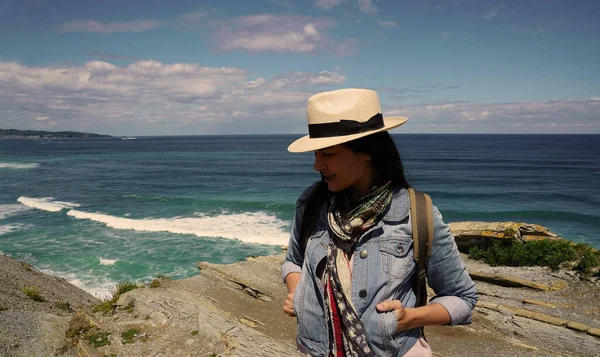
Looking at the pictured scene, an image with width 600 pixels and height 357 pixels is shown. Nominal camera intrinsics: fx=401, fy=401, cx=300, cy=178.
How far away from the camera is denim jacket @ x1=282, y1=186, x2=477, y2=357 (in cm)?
206

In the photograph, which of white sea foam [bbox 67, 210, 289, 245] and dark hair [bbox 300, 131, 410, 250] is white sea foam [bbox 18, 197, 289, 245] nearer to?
white sea foam [bbox 67, 210, 289, 245]

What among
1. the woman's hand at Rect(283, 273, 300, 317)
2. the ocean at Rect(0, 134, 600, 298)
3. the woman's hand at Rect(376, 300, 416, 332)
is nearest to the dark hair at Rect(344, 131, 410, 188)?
the woman's hand at Rect(376, 300, 416, 332)

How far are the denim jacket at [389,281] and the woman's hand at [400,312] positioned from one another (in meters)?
0.03

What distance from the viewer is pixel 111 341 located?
710 cm

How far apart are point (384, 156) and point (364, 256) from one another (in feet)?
1.88

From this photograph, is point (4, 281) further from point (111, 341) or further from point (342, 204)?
point (342, 204)

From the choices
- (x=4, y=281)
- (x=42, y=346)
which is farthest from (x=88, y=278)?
(x=42, y=346)

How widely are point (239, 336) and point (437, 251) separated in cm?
471

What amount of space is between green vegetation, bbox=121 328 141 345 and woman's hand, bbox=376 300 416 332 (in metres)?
6.39

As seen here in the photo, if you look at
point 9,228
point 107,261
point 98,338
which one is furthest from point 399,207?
point 9,228

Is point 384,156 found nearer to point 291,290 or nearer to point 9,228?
point 291,290

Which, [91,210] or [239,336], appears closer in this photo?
[239,336]

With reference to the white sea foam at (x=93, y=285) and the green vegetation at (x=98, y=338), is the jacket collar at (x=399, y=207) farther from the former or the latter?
the white sea foam at (x=93, y=285)

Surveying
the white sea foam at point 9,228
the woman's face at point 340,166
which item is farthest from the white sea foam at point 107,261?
the woman's face at point 340,166
